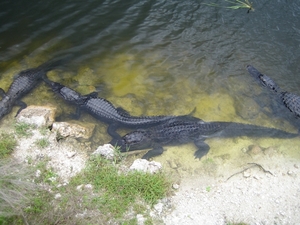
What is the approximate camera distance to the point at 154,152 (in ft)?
18.4

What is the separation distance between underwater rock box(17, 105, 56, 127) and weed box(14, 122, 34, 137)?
4.1 inches

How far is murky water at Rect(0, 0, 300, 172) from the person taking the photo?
21.5 ft

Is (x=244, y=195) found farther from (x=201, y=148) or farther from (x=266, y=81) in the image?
(x=266, y=81)

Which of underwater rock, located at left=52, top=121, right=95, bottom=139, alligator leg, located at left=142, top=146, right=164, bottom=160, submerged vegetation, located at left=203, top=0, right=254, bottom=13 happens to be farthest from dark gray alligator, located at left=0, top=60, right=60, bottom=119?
submerged vegetation, located at left=203, top=0, right=254, bottom=13

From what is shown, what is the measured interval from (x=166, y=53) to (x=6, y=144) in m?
4.45

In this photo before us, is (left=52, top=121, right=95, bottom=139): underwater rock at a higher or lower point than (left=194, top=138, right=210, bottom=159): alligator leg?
higher

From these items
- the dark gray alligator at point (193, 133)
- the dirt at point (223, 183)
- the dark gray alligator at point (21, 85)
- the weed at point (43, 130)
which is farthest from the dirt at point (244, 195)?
→ the dark gray alligator at point (21, 85)

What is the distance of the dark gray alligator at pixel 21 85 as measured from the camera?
6.28 metres

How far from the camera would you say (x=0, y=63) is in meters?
7.27

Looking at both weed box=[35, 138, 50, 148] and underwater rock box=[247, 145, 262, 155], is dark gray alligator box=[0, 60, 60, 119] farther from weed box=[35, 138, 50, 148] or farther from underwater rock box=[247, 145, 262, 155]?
underwater rock box=[247, 145, 262, 155]

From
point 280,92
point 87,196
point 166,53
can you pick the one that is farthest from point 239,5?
point 87,196

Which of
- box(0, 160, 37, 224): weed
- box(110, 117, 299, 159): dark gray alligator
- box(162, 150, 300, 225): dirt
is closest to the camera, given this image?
box(0, 160, 37, 224): weed

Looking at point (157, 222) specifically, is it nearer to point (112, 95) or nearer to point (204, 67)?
point (112, 95)

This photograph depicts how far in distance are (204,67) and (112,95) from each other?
2375 millimetres
